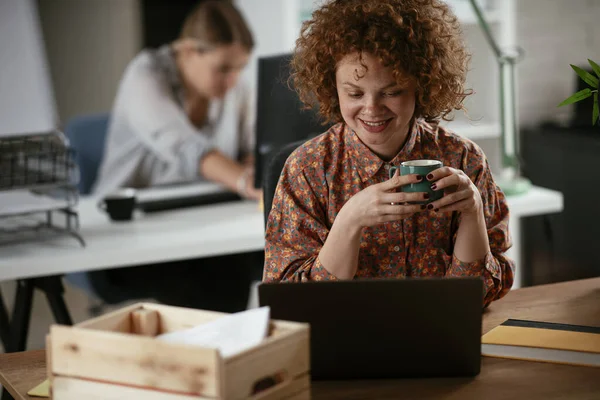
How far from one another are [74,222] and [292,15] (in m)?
1.58

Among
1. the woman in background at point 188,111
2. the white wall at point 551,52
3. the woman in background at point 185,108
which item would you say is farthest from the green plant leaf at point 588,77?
the white wall at point 551,52

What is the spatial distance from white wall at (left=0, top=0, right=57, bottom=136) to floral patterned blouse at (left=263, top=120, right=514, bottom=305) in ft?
7.76

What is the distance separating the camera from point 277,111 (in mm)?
2322

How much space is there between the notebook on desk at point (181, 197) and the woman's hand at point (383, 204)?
4.28ft

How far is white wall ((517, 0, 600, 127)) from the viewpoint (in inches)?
144

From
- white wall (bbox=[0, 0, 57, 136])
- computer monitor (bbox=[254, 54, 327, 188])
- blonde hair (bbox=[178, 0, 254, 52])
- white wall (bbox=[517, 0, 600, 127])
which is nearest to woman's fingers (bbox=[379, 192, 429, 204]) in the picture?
computer monitor (bbox=[254, 54, 327, 188])

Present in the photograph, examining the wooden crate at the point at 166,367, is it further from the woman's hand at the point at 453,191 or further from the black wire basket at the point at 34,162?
the black wire basket at the point at 34,162

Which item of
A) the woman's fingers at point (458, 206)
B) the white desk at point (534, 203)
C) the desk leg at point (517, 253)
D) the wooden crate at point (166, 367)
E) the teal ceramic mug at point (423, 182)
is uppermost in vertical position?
the teal ceramic mug at point (423, 182)

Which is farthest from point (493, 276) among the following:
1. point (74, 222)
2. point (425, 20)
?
point (74, 222)

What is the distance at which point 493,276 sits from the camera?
145 centimetres

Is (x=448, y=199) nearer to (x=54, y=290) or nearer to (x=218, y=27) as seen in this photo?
(x=54, y=290)

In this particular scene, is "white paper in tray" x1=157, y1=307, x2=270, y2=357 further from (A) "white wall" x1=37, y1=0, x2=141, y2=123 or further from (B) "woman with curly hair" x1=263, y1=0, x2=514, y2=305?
(A) "white wall" x1=37, y1=0, x2=141, y2=123

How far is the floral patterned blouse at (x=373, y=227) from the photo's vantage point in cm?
150

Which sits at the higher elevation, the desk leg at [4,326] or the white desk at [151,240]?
the white desk at [151,240]
